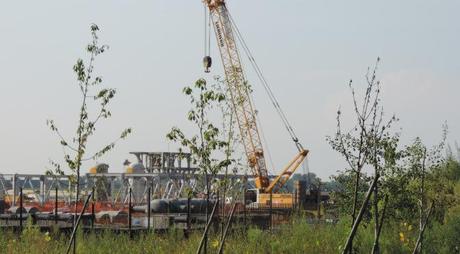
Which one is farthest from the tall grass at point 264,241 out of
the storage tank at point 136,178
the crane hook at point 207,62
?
the storage tank at point 136,178

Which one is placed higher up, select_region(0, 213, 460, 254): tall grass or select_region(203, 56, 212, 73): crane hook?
select_region(203, 56, 212, 73): crane hook

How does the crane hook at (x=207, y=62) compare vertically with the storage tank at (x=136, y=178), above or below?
above

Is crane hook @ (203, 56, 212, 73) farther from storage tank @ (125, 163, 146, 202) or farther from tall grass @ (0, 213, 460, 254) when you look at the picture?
tall grass @ (0, 213, 460, 254)

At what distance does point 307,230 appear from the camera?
19781mm

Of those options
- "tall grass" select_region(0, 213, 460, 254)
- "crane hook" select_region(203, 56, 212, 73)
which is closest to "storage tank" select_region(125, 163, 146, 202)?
"crane hook" select_region(203, 56, 212, 73)

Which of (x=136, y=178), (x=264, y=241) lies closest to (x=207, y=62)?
(x=136, y=178)

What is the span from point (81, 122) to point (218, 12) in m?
62.3

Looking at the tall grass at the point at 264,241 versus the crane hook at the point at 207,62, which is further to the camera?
the crane hook at the point at 207,62

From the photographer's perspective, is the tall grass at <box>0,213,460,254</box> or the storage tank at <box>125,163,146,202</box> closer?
the tall grass at <box>0,213,460,254</box>

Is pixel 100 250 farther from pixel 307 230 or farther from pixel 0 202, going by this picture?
pixel 0 202

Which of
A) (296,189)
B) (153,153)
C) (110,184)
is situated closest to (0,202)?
(296,189)

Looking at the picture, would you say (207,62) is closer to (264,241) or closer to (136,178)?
(136,178)

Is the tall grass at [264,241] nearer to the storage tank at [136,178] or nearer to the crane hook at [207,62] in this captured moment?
the crane hook at [207,62]

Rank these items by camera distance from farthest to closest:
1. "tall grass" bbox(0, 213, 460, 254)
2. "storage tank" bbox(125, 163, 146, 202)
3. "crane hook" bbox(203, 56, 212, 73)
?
"storage tank" bbox(125, 163, 146, 202) < "crane hook" bbox(203, 56, 212, 73) < "tall grass" bbox(0, 213, 460, 254)
